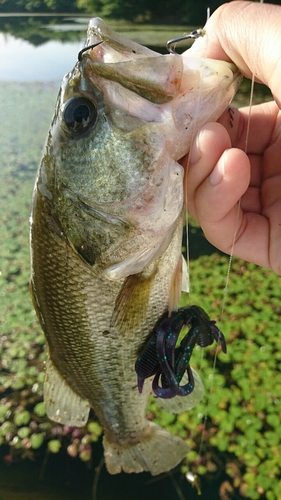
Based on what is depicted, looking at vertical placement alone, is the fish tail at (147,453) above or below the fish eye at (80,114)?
below

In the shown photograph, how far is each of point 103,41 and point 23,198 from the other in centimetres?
420

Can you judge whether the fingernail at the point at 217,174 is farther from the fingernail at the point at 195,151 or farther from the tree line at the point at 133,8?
the tree line at the point at 133,8

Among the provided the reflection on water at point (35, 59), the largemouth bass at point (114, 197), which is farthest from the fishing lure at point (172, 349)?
the reflection on water at point (35, 59)

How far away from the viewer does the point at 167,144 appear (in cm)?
101

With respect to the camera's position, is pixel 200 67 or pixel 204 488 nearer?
pixel 200 67

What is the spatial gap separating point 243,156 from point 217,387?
A: 2141 millimetres

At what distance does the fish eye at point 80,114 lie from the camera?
39.1 inches

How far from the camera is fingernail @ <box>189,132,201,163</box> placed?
102cm

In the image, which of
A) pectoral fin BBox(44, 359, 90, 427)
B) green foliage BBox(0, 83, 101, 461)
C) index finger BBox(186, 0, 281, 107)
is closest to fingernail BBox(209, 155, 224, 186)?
index finger BBox(186, 0, 281, 107)

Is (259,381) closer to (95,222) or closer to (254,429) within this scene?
(254,429)

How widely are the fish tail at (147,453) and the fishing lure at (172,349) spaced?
60 centimetres

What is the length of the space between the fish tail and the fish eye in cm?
144

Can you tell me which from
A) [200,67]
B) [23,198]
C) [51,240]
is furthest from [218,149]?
[23,198]

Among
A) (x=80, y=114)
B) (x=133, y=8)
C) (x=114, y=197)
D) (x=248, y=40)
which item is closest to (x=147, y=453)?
(x=114, y=197)
